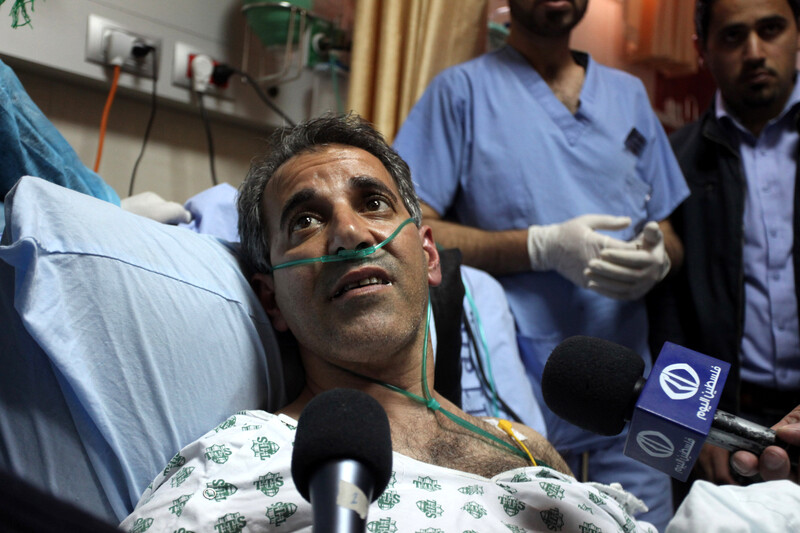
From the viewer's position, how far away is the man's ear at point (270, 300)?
4.33 ft

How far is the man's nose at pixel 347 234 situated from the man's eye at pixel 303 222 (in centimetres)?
5

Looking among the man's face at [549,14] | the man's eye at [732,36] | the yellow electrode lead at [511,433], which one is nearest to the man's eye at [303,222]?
the yellow electrode lead at [511,433]

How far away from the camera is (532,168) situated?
76.5 inches

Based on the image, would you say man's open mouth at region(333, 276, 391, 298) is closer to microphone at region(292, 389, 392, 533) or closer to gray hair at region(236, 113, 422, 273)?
gray hair at region(236, 113, 422, 273)

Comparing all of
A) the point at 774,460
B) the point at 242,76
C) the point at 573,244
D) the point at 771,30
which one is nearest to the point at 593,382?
the point at 774,460

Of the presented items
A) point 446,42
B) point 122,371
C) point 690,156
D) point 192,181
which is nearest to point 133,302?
point 122,371

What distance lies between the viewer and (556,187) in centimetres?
196

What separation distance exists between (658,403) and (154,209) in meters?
1.09

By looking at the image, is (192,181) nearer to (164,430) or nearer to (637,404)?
(164,430)

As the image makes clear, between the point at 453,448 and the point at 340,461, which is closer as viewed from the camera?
the point at 340,461

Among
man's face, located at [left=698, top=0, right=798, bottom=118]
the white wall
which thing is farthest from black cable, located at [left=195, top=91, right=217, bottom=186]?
man's face, located at [left=698, top=0, right=798, bottom=118]

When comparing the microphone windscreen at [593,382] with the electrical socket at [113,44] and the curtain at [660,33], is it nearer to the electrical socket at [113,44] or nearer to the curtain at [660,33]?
the electrical socket at [113,44]

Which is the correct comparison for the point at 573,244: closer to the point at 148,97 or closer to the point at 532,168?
the point at 532,168

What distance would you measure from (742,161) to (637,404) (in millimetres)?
1603
